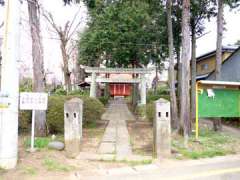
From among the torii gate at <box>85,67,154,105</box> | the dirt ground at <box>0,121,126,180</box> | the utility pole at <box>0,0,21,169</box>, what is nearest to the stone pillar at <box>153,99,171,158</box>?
the dirt ground at <box>0,121,126,180</box>

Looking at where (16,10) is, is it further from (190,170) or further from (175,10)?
(175,10)

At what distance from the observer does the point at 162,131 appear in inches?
350

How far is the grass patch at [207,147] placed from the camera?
358 inches

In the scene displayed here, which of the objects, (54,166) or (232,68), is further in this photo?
(232,68)

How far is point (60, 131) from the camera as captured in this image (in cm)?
1256

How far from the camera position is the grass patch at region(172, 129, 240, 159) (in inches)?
358

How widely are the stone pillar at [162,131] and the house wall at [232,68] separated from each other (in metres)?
12.5

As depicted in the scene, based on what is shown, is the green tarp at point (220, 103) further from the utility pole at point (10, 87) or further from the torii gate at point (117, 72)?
the torii gate at point (117, 72)

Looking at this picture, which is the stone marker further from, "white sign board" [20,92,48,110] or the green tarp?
the green tarp

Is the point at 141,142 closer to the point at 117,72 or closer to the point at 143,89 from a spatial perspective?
the point at 143,89

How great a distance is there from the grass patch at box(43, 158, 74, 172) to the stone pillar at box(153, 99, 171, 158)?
2.52m

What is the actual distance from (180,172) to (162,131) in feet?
5.73

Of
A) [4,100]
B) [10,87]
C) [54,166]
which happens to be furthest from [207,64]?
[4,100]

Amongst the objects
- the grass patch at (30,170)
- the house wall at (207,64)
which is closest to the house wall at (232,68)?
the house wall at (207,64)
